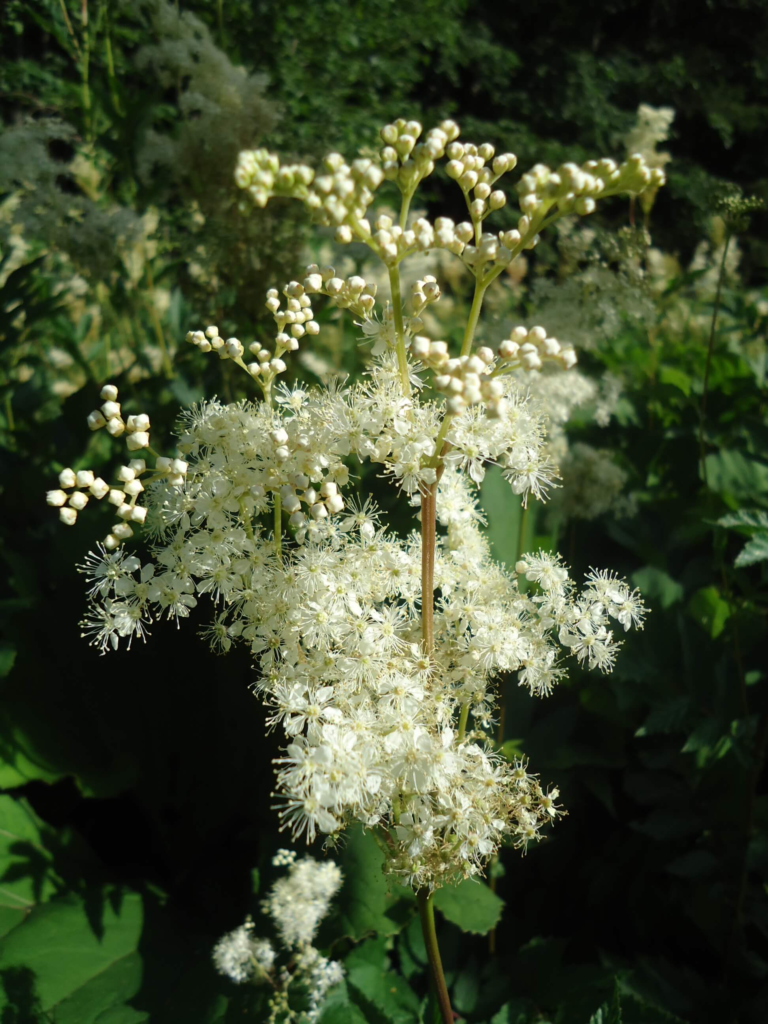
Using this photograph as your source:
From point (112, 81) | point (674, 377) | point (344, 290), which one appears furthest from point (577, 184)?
point (112, 81)

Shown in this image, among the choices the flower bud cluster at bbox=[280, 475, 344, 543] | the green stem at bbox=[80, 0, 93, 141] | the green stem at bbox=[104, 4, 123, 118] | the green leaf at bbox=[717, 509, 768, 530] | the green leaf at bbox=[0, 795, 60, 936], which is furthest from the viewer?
the green stem at bbox=[80, 0, 93, 141]

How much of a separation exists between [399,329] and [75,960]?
4.78ft

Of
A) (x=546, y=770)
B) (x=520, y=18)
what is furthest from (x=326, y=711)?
(x=520, y=18)

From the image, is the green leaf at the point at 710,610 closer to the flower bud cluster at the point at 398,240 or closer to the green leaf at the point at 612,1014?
the green leaf at the point at 612,1014

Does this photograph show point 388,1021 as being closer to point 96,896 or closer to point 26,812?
point 96,896

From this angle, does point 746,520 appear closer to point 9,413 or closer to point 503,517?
point 503,517

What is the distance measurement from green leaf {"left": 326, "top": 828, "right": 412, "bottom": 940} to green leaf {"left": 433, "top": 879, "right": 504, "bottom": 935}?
3.1 inches

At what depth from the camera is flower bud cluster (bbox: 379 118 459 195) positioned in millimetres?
819

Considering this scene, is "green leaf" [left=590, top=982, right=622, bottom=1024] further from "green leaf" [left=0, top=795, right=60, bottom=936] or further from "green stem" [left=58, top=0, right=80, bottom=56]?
"green stem" [left=58, top=0, right=80, bottom=56]

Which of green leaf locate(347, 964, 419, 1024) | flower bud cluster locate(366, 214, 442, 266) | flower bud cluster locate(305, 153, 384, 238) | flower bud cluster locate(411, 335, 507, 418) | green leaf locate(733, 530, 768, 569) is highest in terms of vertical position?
flower bud cluster locate(305, 153, 384, 238)

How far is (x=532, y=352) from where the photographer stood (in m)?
0.82

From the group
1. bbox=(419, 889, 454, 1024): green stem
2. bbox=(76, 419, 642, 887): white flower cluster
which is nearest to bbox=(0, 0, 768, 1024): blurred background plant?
bbox=(419, 889, 454, 1024): green stem

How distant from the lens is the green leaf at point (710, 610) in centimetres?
194

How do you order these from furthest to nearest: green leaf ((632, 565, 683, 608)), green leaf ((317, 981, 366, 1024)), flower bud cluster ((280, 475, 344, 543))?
green leaf ((632, 565, 683, 608)) < green leaf ((317, 981, 366, 1024)) < flower bud cluster ((280, 475, 344, 543))
